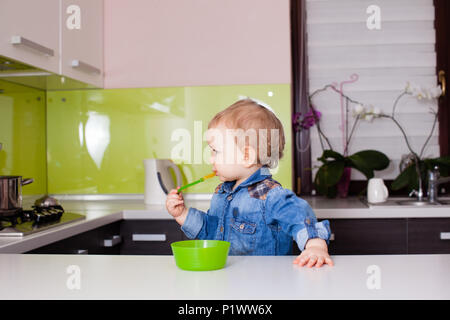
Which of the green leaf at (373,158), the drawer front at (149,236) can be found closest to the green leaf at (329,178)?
the green leaf at (373,158)

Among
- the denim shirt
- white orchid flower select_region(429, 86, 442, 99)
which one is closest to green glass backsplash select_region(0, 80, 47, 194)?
the denim shirt

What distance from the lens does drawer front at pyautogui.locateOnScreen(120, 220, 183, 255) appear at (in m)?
2.06

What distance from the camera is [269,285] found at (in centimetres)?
78

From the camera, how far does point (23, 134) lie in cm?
243

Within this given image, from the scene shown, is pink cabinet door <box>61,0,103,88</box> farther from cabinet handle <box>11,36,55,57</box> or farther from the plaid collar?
the plaid collar

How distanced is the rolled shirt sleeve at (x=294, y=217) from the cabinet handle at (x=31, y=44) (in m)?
1.06

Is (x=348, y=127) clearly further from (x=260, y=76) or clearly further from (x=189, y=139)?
(x=189, y=139)

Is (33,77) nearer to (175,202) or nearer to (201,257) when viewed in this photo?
(175,202)

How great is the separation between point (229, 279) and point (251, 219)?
474 mm

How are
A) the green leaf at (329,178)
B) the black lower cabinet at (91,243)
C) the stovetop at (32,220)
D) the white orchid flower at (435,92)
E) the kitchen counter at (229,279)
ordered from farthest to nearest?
the white orchid flower at (435,92), the green leaf at (329,178), the black lower cabinet at (91,243), the stovetop at (32,220), the kitchen counter at (229,279)

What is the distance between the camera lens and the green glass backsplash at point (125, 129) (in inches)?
97.0

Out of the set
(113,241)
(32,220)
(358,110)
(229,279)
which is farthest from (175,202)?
(358,110)

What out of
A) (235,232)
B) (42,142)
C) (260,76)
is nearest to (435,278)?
(235,232)

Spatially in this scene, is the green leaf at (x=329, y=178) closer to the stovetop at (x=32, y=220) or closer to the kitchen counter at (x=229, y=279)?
the stovetop at (x=32, y=220)
